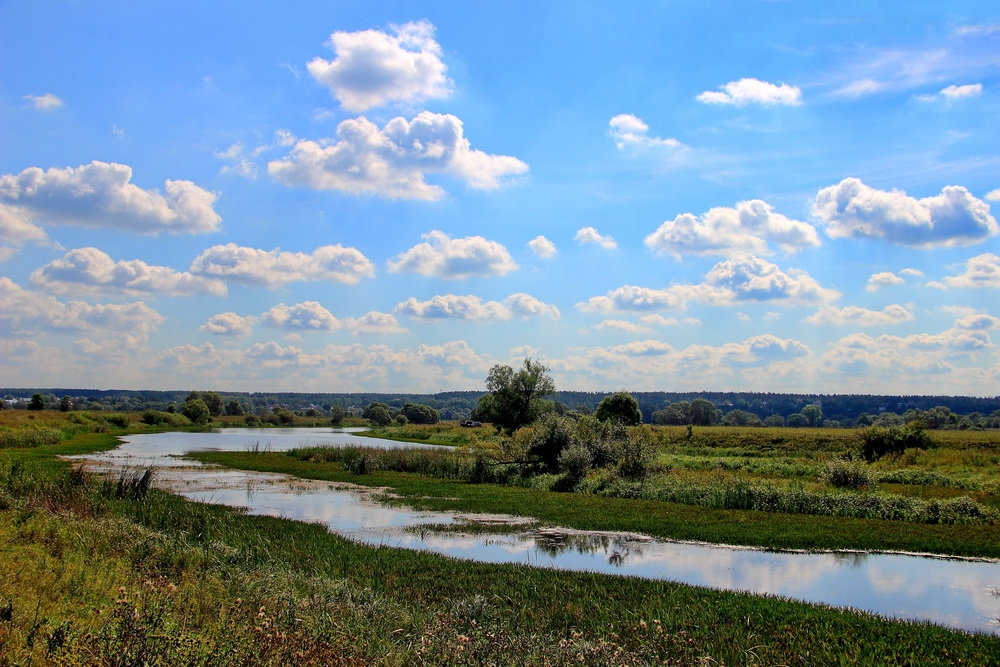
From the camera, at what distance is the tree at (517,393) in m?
78.1

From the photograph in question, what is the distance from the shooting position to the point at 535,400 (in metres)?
77.9

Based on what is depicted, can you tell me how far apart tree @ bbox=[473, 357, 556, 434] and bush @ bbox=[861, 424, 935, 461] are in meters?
36.2

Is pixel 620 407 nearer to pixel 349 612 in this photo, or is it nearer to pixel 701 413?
pixel 349 612

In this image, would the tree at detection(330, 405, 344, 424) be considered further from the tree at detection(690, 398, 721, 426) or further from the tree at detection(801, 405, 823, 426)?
the tree at detection(801, 405, 823, 426)

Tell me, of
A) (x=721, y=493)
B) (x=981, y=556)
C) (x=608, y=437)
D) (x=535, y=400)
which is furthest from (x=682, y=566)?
(x=535, y=400)

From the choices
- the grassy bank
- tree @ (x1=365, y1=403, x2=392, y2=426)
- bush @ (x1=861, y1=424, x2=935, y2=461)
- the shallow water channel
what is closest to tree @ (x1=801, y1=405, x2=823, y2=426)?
tree @ (x1=365, y1=403, x2=392, y2=426)

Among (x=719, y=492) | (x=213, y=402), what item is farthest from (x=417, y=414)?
(x=719, y=492)

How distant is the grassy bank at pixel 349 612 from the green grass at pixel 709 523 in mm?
7958

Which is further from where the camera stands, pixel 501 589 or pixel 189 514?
pixel 189 514

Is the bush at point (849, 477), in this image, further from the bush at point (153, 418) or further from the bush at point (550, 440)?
the bush at point (153, 418)

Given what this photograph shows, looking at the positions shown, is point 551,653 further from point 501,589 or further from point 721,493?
point 721,493

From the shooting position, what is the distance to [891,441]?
1905 inches

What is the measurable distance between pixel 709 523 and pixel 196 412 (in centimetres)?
13257

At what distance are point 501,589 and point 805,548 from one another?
10.9m
